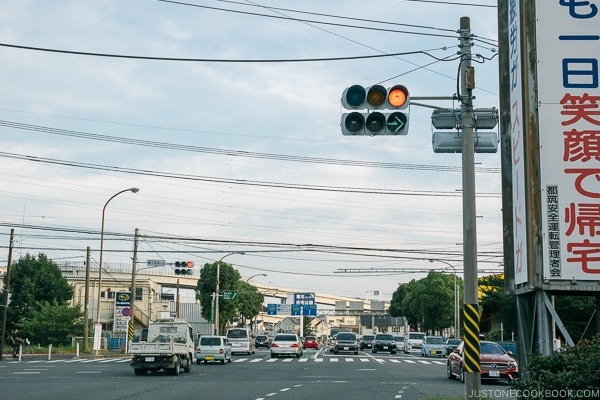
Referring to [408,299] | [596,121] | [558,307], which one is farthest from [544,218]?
[408,299]

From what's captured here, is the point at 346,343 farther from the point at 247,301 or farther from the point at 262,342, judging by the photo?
the point at 247,301

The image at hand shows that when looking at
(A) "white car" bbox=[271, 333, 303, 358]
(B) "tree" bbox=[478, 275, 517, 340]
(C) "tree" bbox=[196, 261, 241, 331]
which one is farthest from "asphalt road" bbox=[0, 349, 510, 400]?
(C) "tree" bbox=[196, 261, 241, 331]

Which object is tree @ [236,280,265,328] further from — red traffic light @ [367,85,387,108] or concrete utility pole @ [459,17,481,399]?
red traffic light @ [367,85,387,108]

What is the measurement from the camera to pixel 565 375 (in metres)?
11.1

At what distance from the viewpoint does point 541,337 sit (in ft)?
46.8

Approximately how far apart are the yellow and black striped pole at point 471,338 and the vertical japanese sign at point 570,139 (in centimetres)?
207

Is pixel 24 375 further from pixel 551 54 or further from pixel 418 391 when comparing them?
pixel 551 54

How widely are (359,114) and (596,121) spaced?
13.8 feet

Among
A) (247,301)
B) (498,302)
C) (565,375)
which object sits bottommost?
(565,375)

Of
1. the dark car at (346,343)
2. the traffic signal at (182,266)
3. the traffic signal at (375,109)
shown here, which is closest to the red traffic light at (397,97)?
the traffic signal at (375,109)

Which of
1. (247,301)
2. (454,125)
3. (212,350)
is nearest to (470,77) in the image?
(454,125)

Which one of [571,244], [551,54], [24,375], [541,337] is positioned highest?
[551,54]

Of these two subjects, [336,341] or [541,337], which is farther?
[336,341]

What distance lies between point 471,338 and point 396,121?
4536mm
